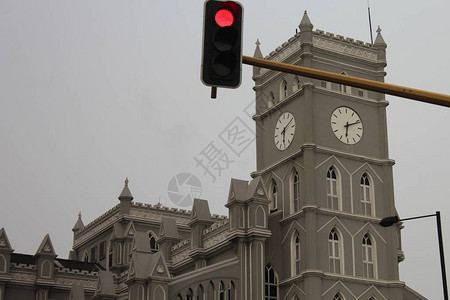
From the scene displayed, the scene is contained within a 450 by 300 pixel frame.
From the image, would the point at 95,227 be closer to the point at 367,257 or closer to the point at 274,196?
the point at 274,196

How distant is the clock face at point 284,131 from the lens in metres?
56.7

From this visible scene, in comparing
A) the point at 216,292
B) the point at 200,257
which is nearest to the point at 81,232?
the point at 200,257

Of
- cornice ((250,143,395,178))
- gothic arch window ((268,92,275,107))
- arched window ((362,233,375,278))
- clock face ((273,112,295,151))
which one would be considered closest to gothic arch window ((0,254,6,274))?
cornice ((250,143,395,178))

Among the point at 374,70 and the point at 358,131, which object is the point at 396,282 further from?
the point at 374,70

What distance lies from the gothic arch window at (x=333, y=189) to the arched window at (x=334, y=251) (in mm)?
1547

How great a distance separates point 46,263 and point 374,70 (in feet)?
91.8

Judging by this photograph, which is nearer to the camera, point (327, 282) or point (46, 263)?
point (327, 282)

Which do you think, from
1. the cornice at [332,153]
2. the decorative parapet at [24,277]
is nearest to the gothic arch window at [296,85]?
the cornice at [332,153]

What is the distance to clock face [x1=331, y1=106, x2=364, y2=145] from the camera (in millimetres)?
56188

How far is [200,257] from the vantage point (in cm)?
5884

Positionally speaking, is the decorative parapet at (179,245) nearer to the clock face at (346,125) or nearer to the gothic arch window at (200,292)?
the gothic arch window at (200,292)

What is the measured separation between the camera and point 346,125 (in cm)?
5653

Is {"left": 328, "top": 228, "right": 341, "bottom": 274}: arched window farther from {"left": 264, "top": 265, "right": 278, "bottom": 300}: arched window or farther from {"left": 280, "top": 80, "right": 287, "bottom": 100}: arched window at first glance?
{"left": 280, "top": 80, "right": 287, "bottom": 100}: arched window

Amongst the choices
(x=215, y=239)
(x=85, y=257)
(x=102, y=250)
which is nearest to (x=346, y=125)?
Answer: (x=215, y=239)
